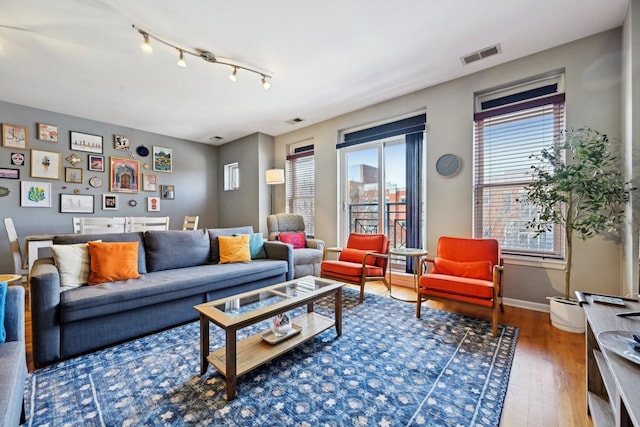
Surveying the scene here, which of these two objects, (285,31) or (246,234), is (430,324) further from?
(285,31)

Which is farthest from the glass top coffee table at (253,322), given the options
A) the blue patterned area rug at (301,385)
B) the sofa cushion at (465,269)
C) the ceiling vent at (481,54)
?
the ceiling vent at (481,54)

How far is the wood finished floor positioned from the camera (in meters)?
1.38

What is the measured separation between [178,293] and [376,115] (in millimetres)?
3660

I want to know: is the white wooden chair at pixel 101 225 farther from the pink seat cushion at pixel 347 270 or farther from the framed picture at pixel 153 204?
the pink seat cushion at pixel 347 270

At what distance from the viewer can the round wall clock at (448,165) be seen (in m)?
3.36

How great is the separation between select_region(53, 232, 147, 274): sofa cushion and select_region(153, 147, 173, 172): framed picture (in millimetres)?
3257

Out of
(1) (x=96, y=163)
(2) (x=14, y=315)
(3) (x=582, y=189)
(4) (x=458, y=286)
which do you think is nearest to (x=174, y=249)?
(2) (x=14, y=315)

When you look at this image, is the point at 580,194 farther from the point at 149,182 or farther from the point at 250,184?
the point at 149,182

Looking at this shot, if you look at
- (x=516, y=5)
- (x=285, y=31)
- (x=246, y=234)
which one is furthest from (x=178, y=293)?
(x=516, y=5)

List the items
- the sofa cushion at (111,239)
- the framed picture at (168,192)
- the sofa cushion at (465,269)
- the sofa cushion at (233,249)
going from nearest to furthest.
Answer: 1. the sofa cushion at (111,239)
2. the sofa cushion at (465,269)
3. the sofa cushion at (233,249)
4. the framed picture at (168,192)

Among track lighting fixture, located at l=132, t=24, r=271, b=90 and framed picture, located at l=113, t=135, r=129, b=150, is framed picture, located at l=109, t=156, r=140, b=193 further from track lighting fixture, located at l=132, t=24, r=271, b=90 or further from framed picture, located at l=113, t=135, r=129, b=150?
track lighting fixture, located at l=132, t=24, r=271, b=90

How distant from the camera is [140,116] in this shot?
4582mm

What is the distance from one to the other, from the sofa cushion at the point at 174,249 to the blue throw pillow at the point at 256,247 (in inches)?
22.3

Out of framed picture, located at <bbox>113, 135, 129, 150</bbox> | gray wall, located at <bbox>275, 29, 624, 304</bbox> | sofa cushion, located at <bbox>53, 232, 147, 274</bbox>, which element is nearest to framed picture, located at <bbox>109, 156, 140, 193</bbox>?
framed picture, located at <bbox>113, 135, 129, 150</bbox>
